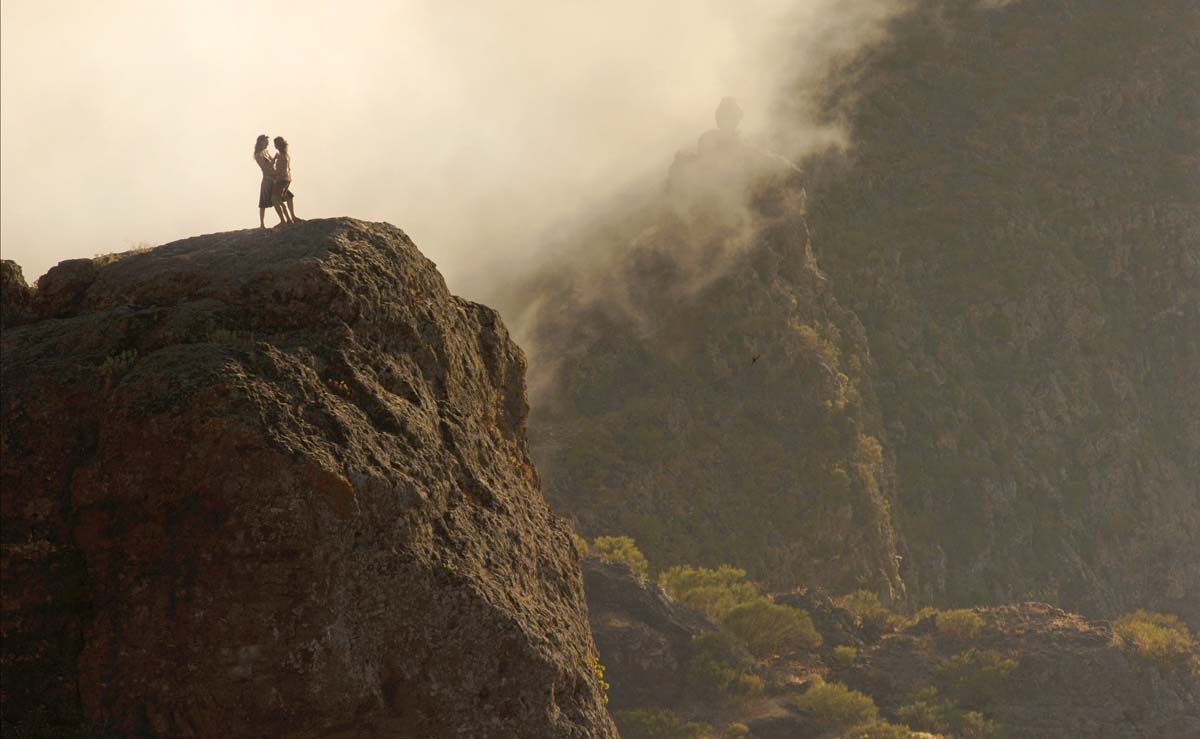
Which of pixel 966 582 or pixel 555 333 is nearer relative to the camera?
pixel 555 333

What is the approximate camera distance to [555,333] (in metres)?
73.4

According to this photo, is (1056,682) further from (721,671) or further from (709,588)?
(709,588)

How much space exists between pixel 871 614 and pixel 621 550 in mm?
10117

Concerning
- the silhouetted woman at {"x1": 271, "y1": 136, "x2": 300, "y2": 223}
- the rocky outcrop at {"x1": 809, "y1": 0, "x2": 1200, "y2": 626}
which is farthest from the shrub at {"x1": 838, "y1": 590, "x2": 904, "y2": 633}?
the silhouetted woman at {"x1": 271, "y1": 136, "x2": 300, "y2": 223}

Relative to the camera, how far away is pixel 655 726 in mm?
45188

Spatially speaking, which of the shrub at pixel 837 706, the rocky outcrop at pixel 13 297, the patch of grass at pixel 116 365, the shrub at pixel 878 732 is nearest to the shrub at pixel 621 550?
the shrub at pixel 837 706

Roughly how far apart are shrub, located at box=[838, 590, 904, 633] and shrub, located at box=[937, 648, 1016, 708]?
4912mm

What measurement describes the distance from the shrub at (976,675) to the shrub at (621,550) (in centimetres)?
1230

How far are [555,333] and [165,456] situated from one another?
57963mm

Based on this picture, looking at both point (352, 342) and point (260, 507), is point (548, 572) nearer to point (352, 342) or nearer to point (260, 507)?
point (352, 342)

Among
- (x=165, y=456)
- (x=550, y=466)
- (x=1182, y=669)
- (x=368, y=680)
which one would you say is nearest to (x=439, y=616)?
(x=368, y=680)

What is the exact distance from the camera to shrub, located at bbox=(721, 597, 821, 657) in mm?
52938

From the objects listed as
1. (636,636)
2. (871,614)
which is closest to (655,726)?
(636,636)

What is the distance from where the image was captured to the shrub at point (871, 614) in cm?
5681
